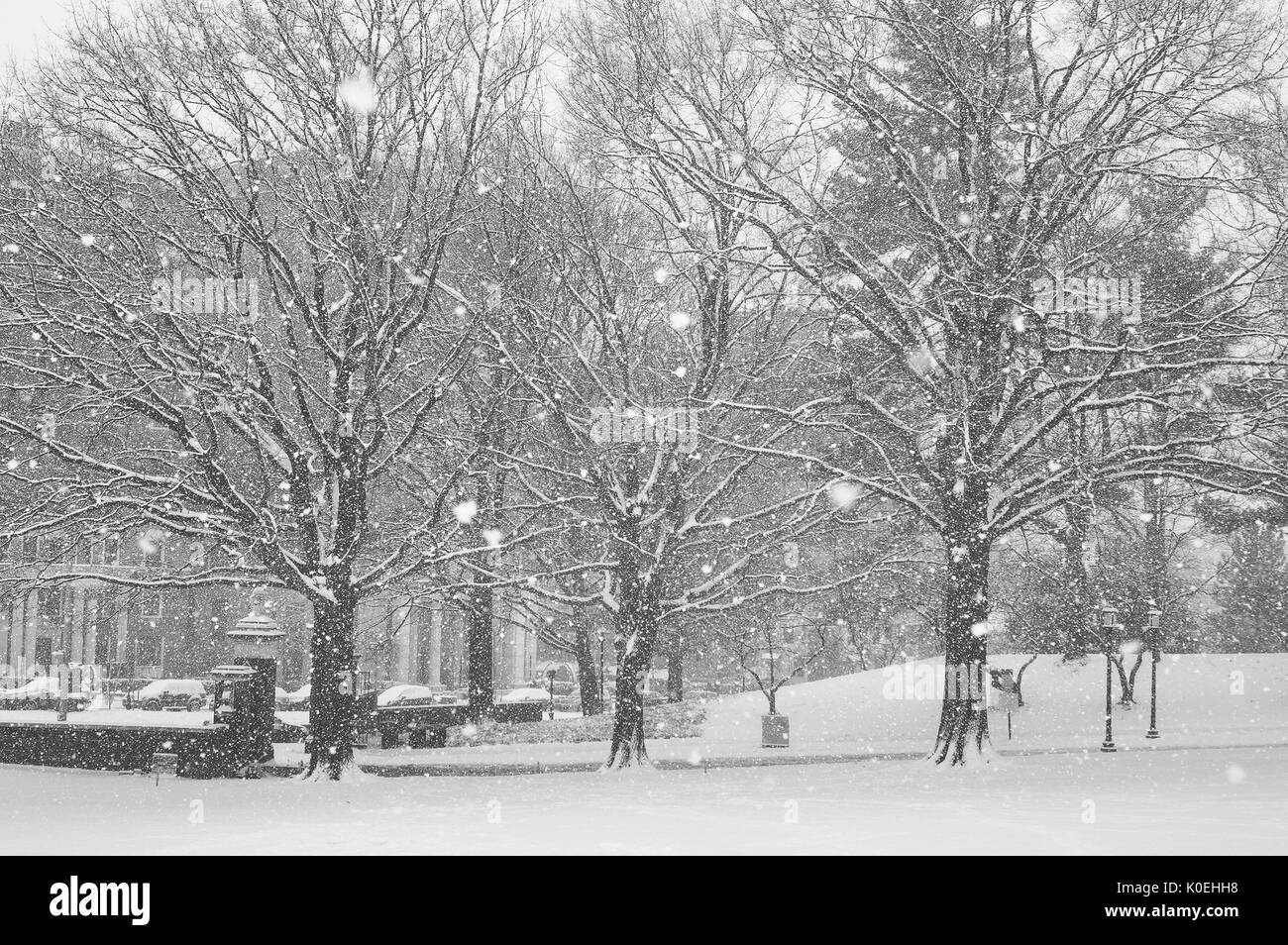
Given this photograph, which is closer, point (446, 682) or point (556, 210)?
point (556, 210)

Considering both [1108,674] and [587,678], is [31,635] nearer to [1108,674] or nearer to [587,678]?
[587,678]

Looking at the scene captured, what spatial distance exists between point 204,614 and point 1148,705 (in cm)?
4307

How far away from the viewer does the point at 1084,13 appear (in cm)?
1969

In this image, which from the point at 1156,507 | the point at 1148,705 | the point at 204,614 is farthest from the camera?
the point at 204,614

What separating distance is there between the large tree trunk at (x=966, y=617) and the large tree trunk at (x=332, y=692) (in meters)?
9.49

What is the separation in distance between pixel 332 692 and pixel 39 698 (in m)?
29.0

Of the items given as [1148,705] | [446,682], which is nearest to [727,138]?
[1148,705]

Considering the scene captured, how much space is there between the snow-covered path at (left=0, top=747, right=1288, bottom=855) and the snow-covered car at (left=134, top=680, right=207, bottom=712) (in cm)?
2156

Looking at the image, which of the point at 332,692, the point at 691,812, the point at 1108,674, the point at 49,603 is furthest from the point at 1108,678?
the point at 49,603

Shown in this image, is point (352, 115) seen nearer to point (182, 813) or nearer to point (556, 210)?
point (556, 210)

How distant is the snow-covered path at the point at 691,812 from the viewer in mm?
→ 11836

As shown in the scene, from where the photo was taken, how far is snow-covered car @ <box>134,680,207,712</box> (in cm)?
4288

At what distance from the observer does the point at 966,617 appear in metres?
20.2

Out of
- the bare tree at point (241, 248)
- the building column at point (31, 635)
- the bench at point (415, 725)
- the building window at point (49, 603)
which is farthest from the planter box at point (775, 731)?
the building column at point (31, 635)
